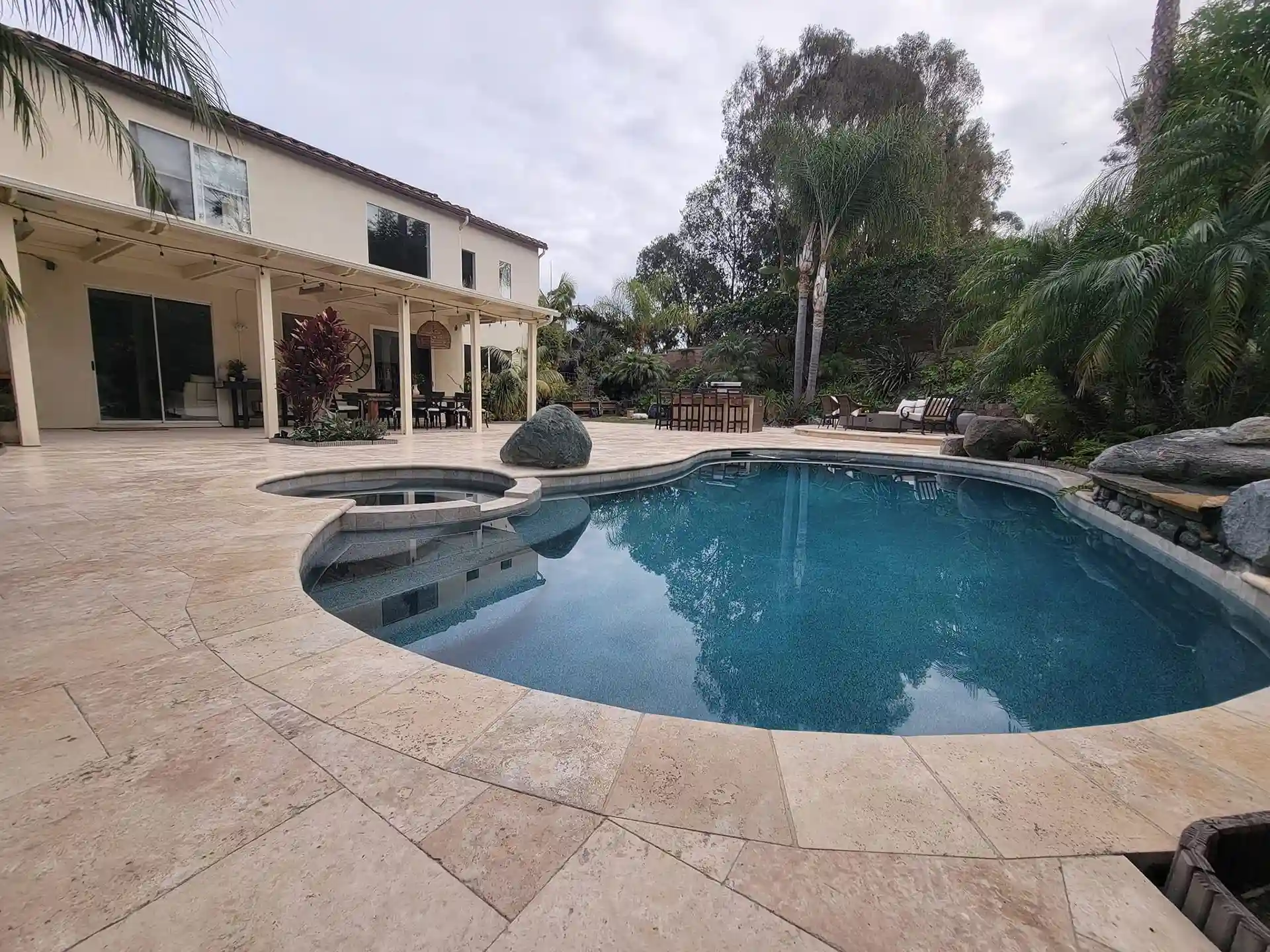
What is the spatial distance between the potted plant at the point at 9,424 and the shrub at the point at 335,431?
10.3 feet

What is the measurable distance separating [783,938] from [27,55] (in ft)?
19.0

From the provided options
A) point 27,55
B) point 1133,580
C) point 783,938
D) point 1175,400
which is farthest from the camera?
point 1175,400

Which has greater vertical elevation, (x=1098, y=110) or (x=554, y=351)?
(x=1098, y=110)

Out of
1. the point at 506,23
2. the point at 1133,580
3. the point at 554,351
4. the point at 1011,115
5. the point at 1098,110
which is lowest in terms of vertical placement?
the point at 1133,580

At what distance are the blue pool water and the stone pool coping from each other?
0.69 metres

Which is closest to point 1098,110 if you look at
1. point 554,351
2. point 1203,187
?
point 1203,187

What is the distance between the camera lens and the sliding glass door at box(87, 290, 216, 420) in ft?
30.9

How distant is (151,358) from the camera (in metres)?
9.94

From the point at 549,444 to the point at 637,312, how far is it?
45.8 ft

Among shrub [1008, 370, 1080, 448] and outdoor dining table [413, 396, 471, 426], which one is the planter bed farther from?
shrub [1008, 370, 1080, 448]

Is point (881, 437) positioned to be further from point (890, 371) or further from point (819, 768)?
point (819, 768)

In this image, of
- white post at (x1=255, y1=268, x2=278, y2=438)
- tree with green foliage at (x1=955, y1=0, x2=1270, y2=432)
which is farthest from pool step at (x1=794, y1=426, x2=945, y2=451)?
white post at (x1=255, y1=268, x2=278, y2=438)

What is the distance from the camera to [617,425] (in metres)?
14.8

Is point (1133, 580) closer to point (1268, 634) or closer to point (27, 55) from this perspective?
point (1268, 634)
